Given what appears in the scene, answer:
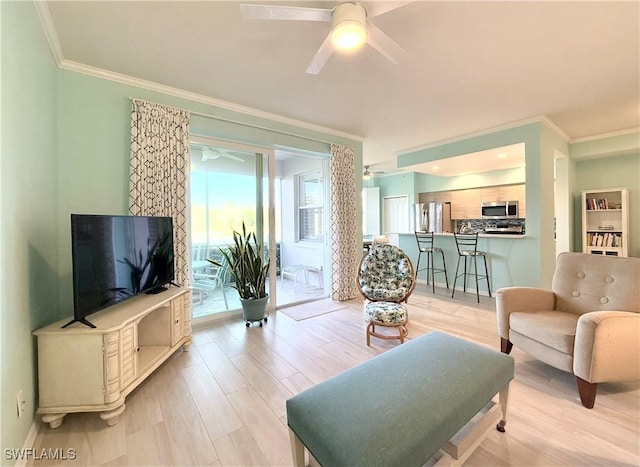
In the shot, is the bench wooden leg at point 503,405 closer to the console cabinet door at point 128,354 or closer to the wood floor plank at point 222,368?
the wood floor plank at point 222,368

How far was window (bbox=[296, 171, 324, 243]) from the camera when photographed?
5.35 meters

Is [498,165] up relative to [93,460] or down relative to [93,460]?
up

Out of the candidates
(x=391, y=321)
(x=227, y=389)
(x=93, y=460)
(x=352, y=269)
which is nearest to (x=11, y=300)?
(x=93, y=460)

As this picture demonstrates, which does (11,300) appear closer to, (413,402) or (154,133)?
(154,133)

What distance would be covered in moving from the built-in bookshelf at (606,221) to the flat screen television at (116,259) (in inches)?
259

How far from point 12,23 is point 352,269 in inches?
161

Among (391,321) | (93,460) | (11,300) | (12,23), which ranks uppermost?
(12,23)

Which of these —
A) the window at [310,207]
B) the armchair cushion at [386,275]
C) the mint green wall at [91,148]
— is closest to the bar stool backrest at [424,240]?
the window at [310,207]

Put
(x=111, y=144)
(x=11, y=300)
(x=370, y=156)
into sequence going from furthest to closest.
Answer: (x=370, y=156), (x=111, y=144), (x=11, y=300)

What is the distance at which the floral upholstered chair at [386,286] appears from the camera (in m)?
2.69

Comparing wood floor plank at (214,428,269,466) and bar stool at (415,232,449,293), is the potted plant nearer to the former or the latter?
wood floor plank at (214,428,269,466)

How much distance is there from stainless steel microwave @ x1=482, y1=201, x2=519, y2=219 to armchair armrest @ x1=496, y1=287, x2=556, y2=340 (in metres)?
4.19

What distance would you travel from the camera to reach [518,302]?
2371mm

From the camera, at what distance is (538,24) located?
195cm
